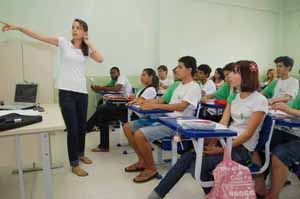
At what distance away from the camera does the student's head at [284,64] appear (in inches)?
138

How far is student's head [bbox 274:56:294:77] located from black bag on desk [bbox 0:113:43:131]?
2994 mm

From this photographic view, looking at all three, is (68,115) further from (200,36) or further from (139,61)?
(200,36)

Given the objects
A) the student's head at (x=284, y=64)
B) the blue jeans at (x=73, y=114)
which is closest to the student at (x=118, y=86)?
the blue jeans at (x=73, y=114)

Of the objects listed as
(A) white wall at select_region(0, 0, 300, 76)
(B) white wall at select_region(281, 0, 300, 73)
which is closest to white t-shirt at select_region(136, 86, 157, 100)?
(A) white wall at select_region(0, 0, 300, 76)

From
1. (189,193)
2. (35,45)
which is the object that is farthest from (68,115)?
(35,45)

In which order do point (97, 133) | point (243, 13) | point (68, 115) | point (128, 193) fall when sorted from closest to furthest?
point (128, 193), point (68, 115), point (97, 133), point (243, 13)

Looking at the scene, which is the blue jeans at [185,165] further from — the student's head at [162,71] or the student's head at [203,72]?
the student's head at [162,71]

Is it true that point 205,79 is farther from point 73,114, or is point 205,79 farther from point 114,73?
point 73,114

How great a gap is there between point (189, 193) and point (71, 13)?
4256mm

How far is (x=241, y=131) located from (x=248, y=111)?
151 millimetres

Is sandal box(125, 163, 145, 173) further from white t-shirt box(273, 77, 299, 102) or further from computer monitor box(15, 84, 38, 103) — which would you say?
white t-shirt box(273, 77, 299, 102)

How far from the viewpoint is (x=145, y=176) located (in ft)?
8.87

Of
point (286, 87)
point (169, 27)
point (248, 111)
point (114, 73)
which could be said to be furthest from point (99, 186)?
point (169, 27)

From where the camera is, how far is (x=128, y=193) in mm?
2449
